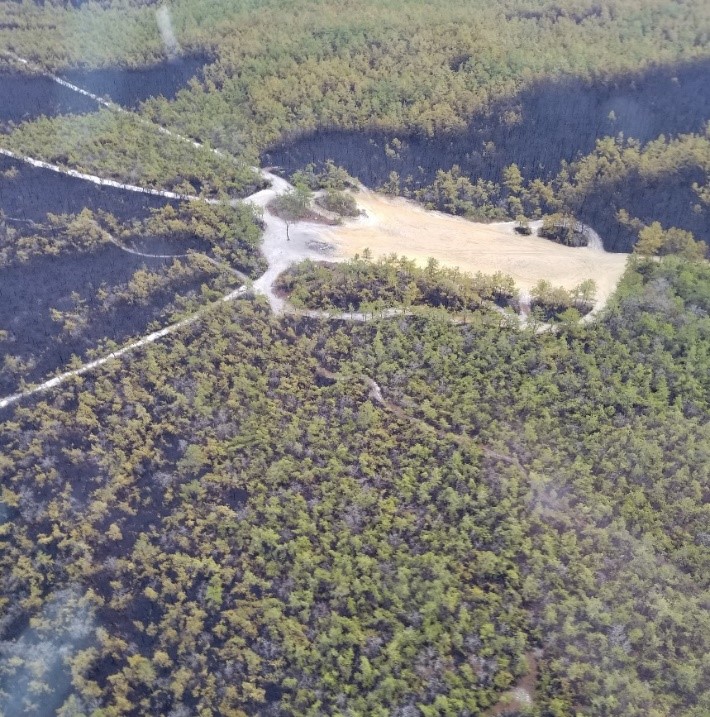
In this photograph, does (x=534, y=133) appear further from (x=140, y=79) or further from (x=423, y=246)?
(x=140, y=79)

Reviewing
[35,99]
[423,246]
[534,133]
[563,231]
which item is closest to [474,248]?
[423,246]

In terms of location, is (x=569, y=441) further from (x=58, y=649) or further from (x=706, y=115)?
(x=706, y=115)

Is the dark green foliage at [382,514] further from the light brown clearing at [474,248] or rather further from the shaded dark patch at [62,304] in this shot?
the light brown clearing at [474,248]

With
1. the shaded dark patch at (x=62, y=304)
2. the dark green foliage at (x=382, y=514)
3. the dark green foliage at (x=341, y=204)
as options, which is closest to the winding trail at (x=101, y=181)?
the shaded dark patch at (x=62, y=304)

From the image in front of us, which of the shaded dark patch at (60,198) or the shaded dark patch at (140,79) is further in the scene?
the shaded dark patch at (140,79)

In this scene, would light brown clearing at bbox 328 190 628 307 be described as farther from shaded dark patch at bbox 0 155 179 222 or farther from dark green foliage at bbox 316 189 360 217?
shaded dark patch at bbox 0 155 179 222

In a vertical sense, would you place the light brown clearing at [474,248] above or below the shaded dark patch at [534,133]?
below
